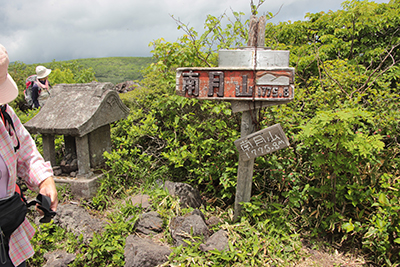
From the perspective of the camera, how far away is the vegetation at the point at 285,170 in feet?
9.08

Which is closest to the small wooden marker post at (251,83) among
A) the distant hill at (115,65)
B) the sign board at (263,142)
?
the sign board at (263,142)

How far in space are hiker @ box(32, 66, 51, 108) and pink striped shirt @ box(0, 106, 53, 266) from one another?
5335mm

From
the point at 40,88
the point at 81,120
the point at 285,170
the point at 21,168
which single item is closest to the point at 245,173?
the point at 285,170

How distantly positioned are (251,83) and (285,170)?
4.69ft

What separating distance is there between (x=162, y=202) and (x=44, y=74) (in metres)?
5.05

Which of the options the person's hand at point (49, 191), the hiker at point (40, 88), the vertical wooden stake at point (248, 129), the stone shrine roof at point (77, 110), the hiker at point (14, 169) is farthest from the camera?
the hiker at point (40, 88)

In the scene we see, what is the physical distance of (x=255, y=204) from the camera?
3217mm

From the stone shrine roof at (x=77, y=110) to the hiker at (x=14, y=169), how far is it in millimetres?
1958

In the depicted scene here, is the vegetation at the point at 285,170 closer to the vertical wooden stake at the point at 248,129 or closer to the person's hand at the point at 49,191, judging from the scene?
the vertical wooden stake at the point at 248,129

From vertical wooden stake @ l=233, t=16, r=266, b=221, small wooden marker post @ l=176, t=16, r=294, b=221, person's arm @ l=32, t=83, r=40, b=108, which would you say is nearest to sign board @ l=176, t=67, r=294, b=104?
small wooden marker post @ l=176, t=16, r=294, b=221

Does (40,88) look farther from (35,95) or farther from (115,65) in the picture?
(115,65)

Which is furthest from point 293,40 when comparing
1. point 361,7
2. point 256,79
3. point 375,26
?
point 256,79

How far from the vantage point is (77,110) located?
3.83 metres

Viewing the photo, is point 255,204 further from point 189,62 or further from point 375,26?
point 375,26
